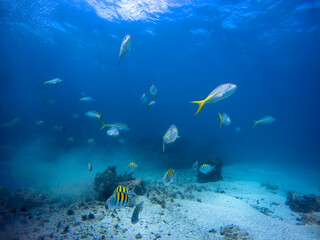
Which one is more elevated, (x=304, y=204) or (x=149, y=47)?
(x=149, y=47)

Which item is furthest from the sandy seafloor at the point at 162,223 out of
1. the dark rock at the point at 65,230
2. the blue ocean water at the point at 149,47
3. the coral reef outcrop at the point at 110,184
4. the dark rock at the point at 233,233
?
the blue ocean water at the point at 149,47

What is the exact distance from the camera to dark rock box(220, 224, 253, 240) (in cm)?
392

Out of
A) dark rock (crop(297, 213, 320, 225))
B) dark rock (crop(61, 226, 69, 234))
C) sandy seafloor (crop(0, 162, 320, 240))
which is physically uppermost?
dark rock (crop(61, 226, 69, 234))

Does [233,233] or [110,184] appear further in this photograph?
[110,184]

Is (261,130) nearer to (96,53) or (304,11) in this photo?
(304,11)

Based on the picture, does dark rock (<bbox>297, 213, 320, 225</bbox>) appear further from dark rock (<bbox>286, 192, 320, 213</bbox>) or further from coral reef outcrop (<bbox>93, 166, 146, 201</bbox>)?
coral reef outcrop (<bbox>93, 166, 146, 201</bbox>)

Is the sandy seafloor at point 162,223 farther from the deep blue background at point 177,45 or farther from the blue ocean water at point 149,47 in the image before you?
the deep blue background at point 177,45

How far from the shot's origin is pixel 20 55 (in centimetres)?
3678

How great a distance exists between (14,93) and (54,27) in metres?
68.6

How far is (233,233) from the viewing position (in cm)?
404

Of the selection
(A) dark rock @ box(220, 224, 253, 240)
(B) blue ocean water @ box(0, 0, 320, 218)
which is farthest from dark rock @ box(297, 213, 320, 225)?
(B) blue ocean water @ box(0, 0, 320, 218)

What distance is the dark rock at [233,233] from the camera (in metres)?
3.92

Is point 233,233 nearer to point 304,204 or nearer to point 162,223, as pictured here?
point 162,223

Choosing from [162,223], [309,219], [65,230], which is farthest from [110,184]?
[309,219]
